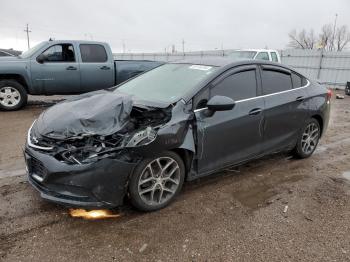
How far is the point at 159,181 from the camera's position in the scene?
146 inches

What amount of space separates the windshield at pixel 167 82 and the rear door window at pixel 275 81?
2.86 feet

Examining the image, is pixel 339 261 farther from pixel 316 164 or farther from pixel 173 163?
pixel 316 164

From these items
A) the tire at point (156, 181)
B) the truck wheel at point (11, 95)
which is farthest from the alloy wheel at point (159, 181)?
the truck wheel at point (11, 95)

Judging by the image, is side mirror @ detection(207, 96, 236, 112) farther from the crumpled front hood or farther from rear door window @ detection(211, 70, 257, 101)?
the crumpled front hood

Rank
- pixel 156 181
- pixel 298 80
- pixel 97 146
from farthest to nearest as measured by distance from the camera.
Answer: pixel 298 80 → pixel 156 181 → pixel 97 146

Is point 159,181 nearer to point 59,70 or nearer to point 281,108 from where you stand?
point 281,108

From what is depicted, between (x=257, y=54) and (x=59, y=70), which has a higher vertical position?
(x=257, y=54)

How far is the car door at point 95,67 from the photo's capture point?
32.1ft

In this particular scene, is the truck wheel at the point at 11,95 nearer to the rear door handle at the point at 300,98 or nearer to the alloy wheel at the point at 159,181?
the alloy wheel at the point at 159,181

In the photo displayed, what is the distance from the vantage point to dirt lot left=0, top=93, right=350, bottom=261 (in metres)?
3.05

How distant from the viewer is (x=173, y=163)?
3781 millimetres

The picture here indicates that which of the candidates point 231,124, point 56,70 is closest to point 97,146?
point 231,124

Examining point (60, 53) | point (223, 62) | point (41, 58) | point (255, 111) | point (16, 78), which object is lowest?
point (16, 78)

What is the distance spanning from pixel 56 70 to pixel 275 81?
6.47m
